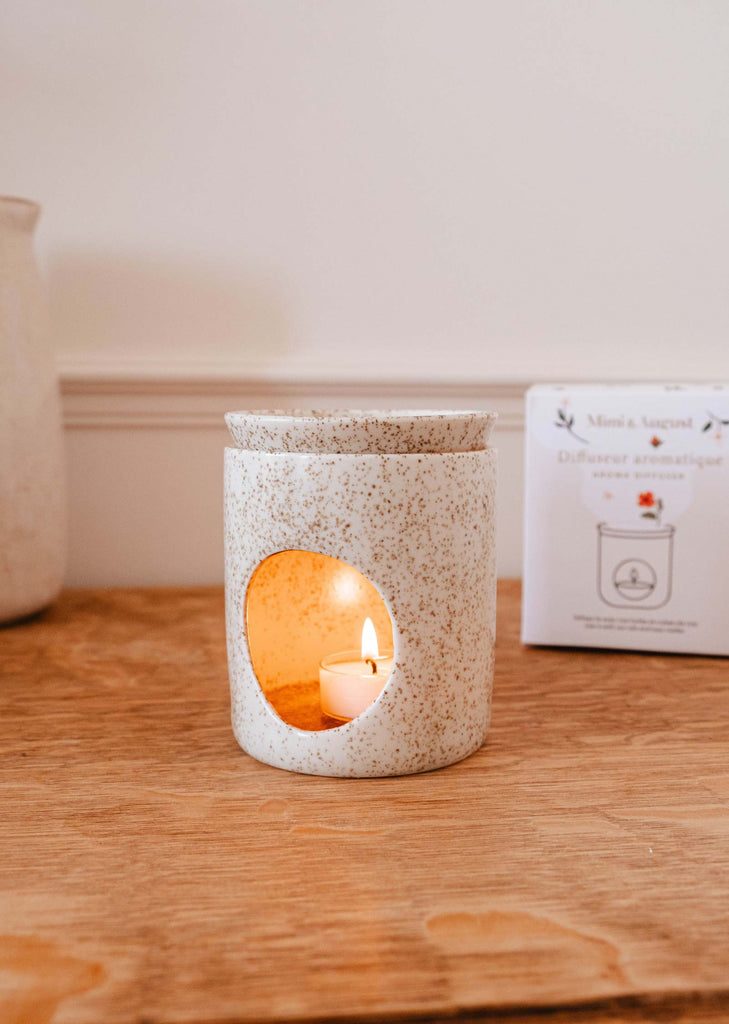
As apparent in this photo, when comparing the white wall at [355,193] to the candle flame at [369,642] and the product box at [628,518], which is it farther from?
the candle flame at [369,642]

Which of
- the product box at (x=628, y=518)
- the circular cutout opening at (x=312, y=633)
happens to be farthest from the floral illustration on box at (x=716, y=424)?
the circular cutout opening at (x=312, y=633)

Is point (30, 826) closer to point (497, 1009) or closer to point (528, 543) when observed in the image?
point (497, 1009)

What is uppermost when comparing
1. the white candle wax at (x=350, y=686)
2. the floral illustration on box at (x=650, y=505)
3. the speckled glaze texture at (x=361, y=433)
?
the speckled glaze texture at (x=361, y=433)

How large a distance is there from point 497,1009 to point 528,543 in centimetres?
50

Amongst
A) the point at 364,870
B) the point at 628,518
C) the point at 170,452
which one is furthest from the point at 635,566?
the point at 170,452

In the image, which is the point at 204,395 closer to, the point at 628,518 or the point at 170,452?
the point at 170,452

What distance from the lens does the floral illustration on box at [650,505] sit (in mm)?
737

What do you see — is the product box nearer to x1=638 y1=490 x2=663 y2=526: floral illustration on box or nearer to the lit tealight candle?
x1=638 y1=490 x2=663 y2=526: floral illustration on box

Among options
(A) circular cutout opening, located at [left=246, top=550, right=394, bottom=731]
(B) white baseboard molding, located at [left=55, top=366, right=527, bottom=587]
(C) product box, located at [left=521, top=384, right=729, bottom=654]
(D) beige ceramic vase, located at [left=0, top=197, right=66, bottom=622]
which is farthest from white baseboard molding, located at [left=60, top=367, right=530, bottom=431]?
(A) circular cutout opening, located at [left=246, top=550, right=394, bottom=731]

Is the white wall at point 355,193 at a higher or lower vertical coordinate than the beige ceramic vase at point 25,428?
higher

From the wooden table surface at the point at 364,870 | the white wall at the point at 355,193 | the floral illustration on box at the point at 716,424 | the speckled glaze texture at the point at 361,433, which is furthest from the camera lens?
the white wall at the point at 355,193

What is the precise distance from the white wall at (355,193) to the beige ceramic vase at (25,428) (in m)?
0.15

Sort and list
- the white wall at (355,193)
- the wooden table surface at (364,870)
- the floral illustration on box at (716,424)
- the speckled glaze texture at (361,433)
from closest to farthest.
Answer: the wooden table surface at (364,870) → the speckled glaze texture at (361,433) → the floral illustration on box at (716,424) → the white wall at (355,193)

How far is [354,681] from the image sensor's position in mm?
530
